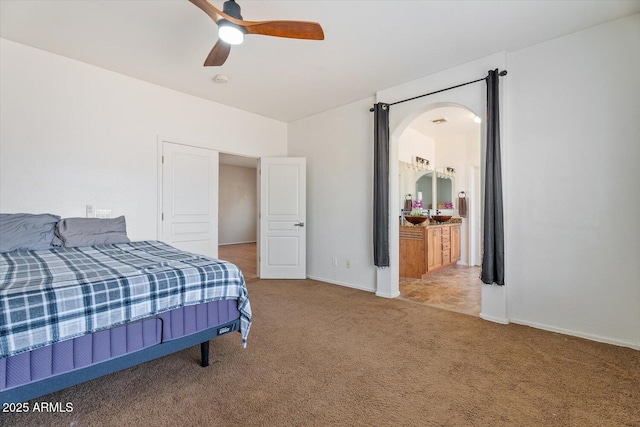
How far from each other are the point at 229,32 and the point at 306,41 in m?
0.99

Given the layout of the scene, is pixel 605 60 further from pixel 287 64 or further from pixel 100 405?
pixel 100 405

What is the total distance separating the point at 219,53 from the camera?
2311 millimetres

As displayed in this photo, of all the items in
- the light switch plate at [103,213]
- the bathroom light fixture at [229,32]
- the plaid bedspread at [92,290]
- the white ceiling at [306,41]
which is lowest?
the plaid bedspread at [92,290]

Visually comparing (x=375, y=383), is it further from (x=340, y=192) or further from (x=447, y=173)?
(x=447, y=173)

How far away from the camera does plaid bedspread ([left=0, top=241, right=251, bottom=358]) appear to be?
51.6 inches

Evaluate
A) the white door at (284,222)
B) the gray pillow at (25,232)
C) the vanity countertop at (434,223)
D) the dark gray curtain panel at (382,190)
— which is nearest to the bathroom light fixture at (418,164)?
the vanity countertop at (434,223)

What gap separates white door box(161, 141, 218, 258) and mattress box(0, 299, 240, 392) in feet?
7.55

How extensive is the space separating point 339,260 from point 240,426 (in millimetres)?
3117

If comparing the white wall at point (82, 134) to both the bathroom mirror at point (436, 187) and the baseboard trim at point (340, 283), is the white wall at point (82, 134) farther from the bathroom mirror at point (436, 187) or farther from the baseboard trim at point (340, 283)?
the bathroom mirror at point (436, 187)

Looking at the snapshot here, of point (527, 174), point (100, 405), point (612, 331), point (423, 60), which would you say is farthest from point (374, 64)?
point (100, 405)

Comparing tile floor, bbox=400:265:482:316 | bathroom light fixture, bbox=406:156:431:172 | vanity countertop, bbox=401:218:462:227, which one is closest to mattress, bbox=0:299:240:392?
tile floor, bbox=400:265:482:316

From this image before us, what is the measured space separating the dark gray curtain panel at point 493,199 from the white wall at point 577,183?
0.55 feet

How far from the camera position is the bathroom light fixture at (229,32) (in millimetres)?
1920

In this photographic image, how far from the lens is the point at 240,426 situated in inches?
59.6
